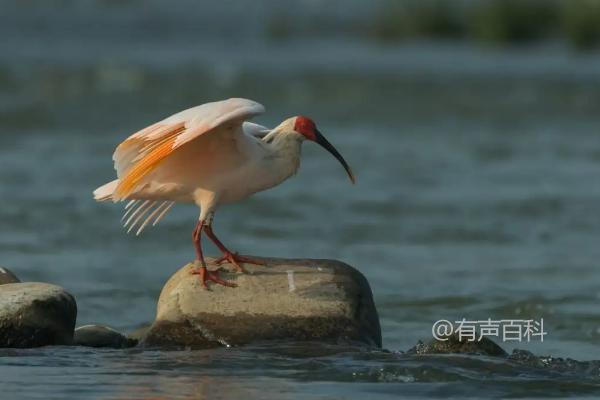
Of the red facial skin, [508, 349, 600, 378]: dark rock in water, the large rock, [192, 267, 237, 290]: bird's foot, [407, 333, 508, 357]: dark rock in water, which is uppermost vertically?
the red facial skin

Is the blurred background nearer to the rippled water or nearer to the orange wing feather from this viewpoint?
the rippled water

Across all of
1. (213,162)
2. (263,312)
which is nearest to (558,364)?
(263,312)

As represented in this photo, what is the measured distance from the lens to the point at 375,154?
22.6 metres

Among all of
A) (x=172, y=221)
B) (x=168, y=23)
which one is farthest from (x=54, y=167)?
(x=168, y=23)

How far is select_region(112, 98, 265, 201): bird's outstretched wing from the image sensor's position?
981cm

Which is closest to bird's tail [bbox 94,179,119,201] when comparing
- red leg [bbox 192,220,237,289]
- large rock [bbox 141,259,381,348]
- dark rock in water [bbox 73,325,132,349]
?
red leg [bbox 192,220,237,289]

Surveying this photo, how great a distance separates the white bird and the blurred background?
75.0 inches

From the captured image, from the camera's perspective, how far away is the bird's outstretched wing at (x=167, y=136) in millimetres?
9812

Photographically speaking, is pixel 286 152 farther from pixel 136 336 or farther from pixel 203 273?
pixel 136 336

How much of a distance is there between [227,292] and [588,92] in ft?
74.1

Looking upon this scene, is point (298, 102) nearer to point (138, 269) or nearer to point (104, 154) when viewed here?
point (104, 154)

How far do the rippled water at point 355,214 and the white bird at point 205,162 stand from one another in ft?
3.42

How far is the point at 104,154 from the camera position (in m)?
22.0

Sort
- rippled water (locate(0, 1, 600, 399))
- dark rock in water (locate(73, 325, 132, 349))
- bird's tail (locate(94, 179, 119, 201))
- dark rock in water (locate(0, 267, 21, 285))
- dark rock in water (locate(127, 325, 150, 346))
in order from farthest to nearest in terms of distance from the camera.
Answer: dark rock in water (locate(0, 267, 21, 285))
dark rock in water (locate(127, 325, 150, 346))
dark rock in water (locate(73, 325, 132, 349))
bird's tail (locate(94, 179, 119, 201))
rippled water (locate(0, 1, 600, 399))
